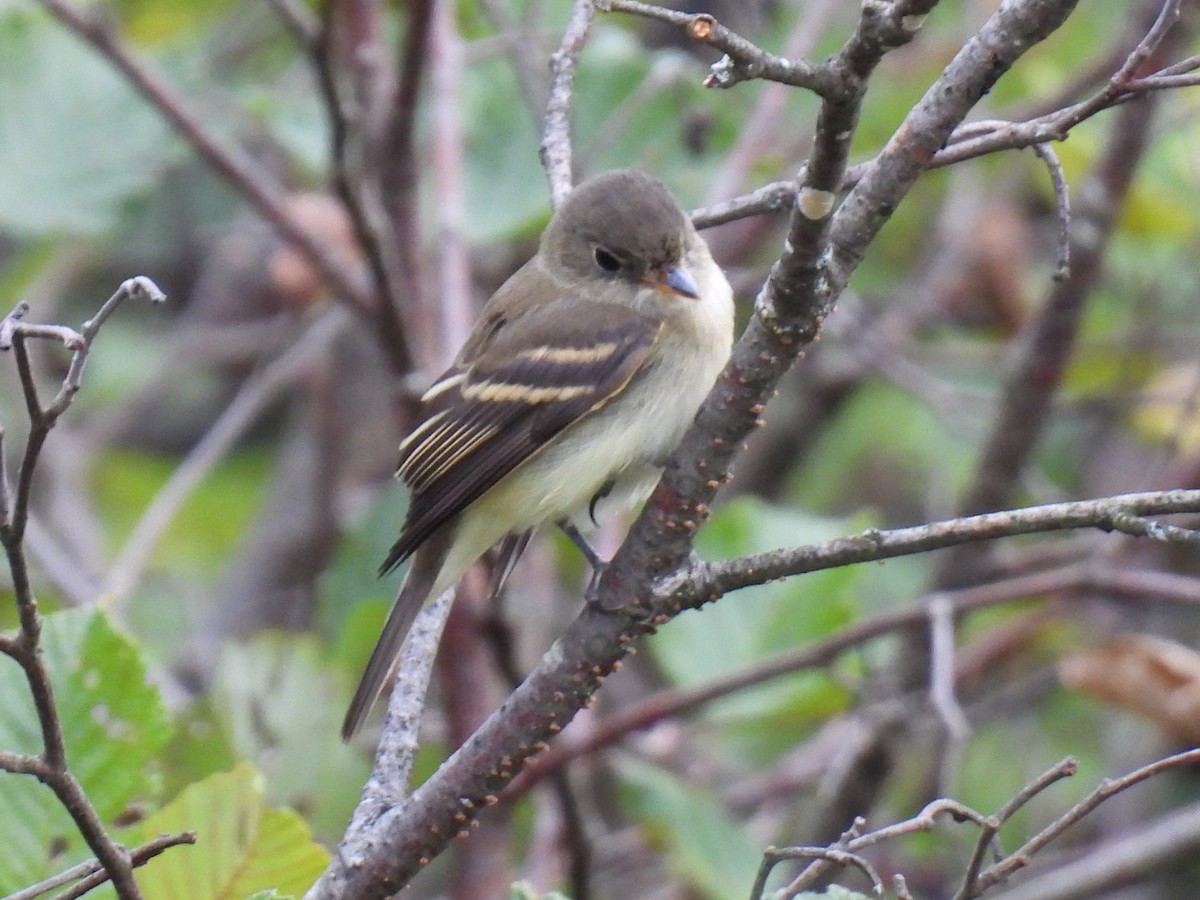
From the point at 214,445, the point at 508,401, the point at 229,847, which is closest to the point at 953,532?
the point at 229,847

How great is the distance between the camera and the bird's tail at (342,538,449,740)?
9.65ft

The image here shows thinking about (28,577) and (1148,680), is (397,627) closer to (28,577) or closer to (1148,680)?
(28,577)

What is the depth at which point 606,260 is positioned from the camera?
3566 mm

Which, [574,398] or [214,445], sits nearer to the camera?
[574,398]

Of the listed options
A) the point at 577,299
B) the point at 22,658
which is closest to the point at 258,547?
the point at 577,299

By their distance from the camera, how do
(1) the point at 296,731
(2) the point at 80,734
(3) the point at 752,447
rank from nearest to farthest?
(2) the point at 80,734 → (1) the point at 296,731 → (3) the point at 752,447

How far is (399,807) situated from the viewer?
2.28 meters

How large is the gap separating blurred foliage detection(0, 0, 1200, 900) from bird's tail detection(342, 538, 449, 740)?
0.24 meters

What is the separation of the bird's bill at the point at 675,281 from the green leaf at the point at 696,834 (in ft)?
Answer: 4.20

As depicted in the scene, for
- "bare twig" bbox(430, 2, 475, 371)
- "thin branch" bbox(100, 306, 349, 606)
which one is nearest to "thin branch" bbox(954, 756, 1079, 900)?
"bare twig" bbox(430, 2, 475, 371)

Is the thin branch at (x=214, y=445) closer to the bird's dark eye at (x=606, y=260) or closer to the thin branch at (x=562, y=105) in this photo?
the bird's dark eye at (x=606, y=260)

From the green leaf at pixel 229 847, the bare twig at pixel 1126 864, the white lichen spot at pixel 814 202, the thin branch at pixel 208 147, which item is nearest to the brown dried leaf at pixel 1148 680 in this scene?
the bare twig at pixel 1126 864

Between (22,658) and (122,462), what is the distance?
5.54m

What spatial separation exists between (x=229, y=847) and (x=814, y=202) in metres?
1.19
